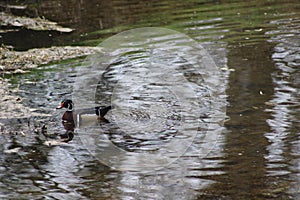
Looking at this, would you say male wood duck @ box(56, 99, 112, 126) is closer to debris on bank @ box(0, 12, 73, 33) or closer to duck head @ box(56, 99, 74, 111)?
duck head @ box(56, 99, 74, 111)

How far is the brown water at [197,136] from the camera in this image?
6.38m

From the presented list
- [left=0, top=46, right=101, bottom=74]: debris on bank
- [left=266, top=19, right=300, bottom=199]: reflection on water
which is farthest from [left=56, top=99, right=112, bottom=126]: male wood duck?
[left=0, top=46, right=101, bottom=74]: debris on bank

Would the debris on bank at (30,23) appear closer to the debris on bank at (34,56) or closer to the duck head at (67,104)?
the debris on bank at (34,56)

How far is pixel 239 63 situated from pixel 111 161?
5.28 metres

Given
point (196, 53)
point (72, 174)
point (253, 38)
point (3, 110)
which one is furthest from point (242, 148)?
point (253, 38)

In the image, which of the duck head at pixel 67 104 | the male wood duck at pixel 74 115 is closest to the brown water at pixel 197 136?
the male wood duck at pixel 74 115

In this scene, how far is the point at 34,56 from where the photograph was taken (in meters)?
13.4

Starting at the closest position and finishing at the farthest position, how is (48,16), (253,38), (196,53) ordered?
(196,53) < (253,38) < (48,16)

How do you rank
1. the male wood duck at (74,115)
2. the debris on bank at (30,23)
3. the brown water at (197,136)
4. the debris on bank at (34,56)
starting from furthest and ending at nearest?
the debris on bank at (30,23) < the debris on bank at (34,56) < the male wood duck at (74,115) < the brown water at (197,136)

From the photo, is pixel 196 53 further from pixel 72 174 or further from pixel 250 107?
pixel 72 174

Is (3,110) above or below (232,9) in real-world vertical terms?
below

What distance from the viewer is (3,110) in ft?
30.9

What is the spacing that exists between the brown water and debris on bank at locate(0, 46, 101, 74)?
57 cm

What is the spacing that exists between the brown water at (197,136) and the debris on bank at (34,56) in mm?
571
